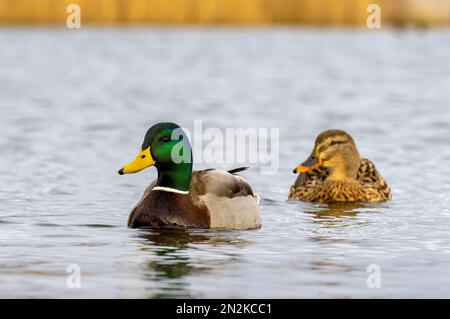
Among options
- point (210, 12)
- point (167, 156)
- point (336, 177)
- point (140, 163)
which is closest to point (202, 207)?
point (167, 156)

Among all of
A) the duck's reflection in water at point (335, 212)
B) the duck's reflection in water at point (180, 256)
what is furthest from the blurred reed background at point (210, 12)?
the duck's reflection in water at point (180, 256)

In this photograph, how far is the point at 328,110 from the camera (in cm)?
2241

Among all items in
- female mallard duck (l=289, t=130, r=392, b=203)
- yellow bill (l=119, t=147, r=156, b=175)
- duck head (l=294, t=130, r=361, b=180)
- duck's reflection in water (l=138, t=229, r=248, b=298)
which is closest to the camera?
duck's reflection in water (l=138, t=229, r=248, b=298)

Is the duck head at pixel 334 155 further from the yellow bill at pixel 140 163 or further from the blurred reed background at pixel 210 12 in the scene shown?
the blurred reed background at pixel 210 12

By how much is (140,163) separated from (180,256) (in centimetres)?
139

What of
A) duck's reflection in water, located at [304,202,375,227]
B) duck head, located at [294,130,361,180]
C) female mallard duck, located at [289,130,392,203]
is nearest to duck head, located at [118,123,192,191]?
duck's reflection in water, located at [304,202,375,227]

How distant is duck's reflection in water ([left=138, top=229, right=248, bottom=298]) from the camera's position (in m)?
8.48

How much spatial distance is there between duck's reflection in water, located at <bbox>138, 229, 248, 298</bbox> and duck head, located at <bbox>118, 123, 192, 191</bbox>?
0.45 m

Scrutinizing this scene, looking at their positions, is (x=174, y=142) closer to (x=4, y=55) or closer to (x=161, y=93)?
(x=161, y=93)

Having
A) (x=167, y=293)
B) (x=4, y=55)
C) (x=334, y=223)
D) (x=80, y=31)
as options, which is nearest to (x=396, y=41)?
(x=80, y=31)

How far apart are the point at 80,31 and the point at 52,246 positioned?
3881cm

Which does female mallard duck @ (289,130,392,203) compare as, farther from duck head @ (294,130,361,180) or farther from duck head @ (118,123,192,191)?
duck head @ (118,123,192,191)

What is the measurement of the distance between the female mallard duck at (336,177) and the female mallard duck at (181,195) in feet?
6.88

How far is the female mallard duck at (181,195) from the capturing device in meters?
10.7
